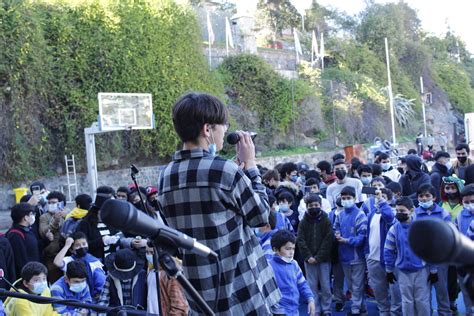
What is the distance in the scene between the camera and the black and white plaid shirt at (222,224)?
8.17 ft

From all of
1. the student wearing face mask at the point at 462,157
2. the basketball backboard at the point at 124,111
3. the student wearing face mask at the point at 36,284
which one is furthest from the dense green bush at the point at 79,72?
the student wearing face mask at the point at 462,157

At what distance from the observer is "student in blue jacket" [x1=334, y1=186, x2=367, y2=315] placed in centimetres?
685

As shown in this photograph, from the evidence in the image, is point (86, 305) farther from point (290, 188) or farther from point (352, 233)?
point (290, 188)

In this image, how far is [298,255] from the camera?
24.9ft

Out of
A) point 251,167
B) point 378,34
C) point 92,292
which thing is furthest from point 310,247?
point 378,34

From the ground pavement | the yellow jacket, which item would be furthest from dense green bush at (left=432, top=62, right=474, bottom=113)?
the yellow jacket

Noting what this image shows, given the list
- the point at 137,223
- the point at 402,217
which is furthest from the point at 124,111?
the point at 137,223

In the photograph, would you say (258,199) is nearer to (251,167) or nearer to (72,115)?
(251,167)

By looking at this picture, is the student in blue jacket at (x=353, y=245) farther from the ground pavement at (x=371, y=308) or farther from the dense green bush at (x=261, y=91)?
the dense green bush at (x=261, y=91)

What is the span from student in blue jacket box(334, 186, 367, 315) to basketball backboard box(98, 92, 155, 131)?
8.44 meters

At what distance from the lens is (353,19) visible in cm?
4066

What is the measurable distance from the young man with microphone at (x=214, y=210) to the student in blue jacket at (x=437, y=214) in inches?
152

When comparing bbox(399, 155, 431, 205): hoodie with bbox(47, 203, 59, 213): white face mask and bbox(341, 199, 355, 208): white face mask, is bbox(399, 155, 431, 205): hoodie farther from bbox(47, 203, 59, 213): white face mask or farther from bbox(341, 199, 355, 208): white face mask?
bbox(47, 203, 59, 213): white face mask

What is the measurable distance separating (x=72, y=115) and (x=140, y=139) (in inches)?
113
